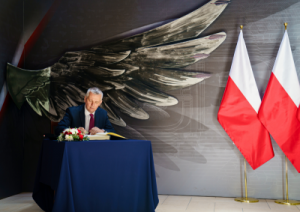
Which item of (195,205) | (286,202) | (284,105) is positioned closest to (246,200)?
(286,202)

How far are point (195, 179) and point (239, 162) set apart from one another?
0.62 meters

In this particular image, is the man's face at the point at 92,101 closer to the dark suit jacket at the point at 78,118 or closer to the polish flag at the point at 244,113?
the dark suit jacket at the point at 78,118

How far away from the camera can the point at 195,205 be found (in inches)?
137

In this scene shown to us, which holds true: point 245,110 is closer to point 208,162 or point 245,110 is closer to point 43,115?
point 208,162

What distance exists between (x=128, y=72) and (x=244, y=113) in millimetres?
1660

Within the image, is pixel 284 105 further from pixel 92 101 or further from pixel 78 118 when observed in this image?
pixel 78 118

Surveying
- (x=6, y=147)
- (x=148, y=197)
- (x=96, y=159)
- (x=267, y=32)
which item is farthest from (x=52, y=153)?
(x=267, y=32)

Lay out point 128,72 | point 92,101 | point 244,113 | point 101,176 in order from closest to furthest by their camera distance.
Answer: point 101,176 < point 92,101 < point 244,113 < point 128,72

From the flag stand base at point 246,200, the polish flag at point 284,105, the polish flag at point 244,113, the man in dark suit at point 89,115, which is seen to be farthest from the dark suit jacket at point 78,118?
the polish flag at point 284,105

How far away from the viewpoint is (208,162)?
12.9 ft

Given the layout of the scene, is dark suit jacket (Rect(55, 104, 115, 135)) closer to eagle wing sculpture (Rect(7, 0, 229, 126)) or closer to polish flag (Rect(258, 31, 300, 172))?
eagle wing sculpture (Rect(7, 0, 229, 126))

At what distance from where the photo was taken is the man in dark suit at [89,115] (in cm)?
337

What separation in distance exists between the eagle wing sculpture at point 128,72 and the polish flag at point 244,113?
37 cm

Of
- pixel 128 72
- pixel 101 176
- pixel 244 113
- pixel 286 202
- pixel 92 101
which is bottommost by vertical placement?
pixel 286 202
